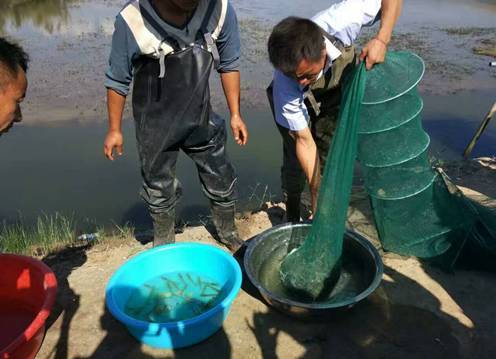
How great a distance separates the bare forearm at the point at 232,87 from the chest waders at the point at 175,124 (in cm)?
14

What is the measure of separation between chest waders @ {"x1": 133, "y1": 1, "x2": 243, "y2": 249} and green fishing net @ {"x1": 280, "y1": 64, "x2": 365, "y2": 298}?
770 millimetres

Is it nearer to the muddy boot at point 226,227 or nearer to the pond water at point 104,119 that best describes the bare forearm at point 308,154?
the muddy boot at point 226,227

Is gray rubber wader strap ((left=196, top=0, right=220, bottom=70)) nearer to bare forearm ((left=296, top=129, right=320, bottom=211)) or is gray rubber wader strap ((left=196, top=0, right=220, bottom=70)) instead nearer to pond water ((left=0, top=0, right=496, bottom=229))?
bare forearm ((left=296, top=129, right=320, bottom=211))

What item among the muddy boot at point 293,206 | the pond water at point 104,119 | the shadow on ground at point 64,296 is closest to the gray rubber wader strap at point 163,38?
the muddy boot at point 293,206

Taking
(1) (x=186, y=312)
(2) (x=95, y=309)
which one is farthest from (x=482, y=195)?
(2) (x=95, y=309)

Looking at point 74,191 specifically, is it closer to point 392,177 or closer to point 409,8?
point 392,177

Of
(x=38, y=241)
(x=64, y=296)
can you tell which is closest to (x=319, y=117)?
(x=64, y=296)

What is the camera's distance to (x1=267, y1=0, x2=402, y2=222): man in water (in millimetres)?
2307

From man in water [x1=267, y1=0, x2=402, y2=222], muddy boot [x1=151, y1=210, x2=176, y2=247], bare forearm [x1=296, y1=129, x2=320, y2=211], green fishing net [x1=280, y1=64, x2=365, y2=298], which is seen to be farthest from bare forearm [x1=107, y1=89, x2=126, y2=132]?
green fishing net [x1=280, y1=64, x2=365, y2=298]

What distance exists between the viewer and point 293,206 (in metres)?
3.49

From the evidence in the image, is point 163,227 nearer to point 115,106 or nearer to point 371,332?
point 115,106

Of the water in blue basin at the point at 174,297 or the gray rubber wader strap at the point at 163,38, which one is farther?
the water in blue basin at the point at 174,297

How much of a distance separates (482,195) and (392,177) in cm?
164

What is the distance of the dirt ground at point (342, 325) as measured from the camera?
248cm
